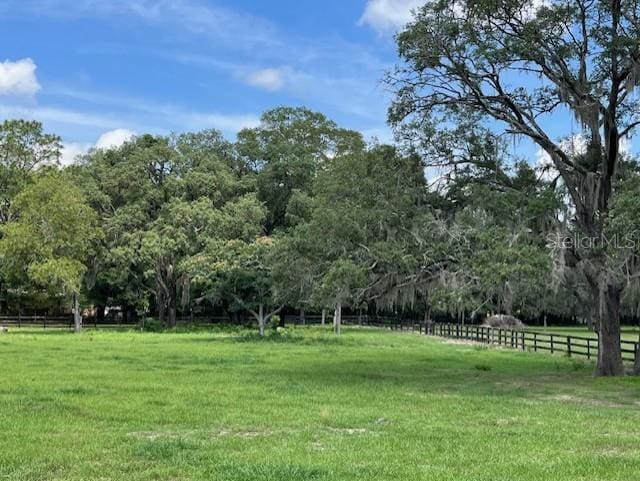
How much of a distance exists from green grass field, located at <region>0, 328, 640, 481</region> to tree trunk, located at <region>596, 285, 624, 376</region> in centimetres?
78

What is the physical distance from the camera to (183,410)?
38.2 feet

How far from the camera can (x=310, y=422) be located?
1052cm

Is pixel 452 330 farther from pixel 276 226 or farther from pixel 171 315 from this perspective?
pixel 171 315

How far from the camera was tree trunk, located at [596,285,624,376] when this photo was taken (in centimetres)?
1878

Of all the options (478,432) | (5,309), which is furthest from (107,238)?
(478,432)

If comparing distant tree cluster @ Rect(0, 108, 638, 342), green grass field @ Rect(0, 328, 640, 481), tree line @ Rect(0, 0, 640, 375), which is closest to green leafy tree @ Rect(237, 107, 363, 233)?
distant tree cluster @ Rect(0, 108, 638, 342)

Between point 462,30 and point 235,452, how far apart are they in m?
13.3

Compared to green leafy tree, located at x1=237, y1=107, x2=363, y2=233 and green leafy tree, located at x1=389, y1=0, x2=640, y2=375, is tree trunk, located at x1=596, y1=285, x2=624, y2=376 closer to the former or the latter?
green leafy tree, located at x1=389, y1=0, x2=640, y2=375

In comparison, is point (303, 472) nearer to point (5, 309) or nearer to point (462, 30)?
point (462, 30)

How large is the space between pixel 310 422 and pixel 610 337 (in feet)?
37.2

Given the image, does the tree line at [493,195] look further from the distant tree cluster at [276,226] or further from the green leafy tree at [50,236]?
the green leafy tree at [50,236]

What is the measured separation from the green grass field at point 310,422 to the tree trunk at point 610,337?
0.78 m

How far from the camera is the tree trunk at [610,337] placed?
18781 mm

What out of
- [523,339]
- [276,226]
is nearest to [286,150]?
[276,226]
